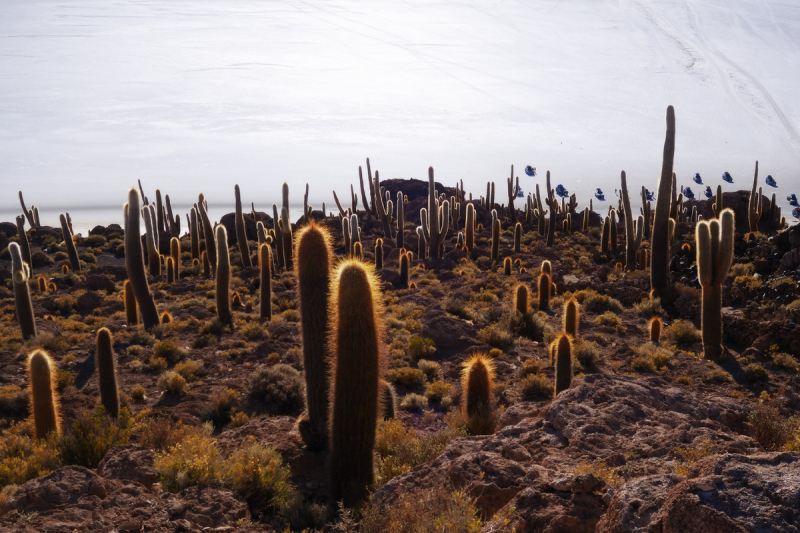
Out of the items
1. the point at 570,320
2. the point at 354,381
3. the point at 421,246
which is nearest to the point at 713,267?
the point at 570,320

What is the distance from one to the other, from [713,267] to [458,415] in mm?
7644

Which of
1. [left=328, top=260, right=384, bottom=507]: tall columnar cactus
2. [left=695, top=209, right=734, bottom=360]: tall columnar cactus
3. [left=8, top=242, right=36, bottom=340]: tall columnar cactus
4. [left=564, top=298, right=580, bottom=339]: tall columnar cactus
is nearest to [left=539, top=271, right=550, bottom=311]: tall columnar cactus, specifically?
[left=564, top=298, right=580, bottom=339]: tall columnar cactus

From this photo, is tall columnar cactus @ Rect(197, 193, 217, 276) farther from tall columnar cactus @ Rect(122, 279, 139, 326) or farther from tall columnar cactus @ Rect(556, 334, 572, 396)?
tall columnar cactus @ Rect(556, 334, 572, 396)

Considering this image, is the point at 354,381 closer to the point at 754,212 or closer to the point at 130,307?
the point at 130,307

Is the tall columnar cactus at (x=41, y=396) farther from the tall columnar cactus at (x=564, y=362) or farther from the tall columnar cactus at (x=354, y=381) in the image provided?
the tall columnar cactus at (x=564, y=362)

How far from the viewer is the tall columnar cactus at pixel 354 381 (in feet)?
22.8

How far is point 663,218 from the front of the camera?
18.0 metres

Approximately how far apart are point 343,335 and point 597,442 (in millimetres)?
3112

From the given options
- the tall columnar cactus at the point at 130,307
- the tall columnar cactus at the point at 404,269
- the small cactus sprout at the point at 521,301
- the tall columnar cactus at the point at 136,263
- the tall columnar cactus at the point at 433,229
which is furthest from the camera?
the tall columnar cactus at the point at 433,229

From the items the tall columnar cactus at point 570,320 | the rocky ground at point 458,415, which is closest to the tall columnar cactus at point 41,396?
the rocky ground at point 458,415

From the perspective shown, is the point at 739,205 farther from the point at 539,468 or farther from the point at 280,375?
the point at 539,468

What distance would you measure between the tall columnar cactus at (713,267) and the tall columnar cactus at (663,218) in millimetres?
4310

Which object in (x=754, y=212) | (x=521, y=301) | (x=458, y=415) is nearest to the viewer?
(x=458, y=415)

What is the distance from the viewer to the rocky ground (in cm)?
446
